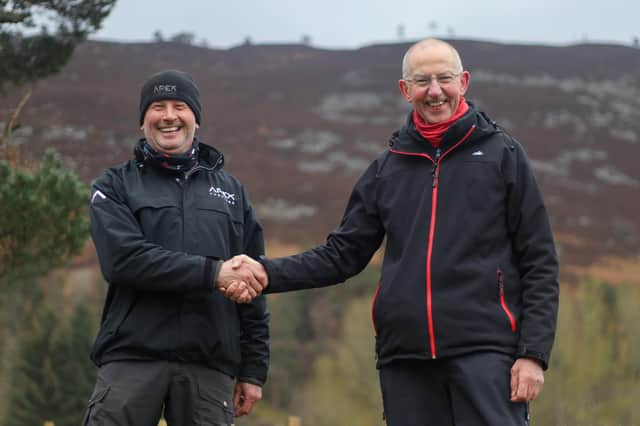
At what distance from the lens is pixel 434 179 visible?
11.8 ft

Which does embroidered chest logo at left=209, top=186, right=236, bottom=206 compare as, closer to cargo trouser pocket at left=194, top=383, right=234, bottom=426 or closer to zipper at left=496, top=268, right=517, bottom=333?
cargo trouser pocket at left=194, top=383, right=234, bottom=426

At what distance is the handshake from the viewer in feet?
12.4

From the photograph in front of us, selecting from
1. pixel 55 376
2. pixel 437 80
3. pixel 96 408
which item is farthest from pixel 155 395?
pixel 55 376

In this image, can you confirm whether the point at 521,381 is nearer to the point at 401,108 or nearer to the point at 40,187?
the point at 40,187

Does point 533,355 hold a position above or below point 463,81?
below

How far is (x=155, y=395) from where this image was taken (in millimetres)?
3701

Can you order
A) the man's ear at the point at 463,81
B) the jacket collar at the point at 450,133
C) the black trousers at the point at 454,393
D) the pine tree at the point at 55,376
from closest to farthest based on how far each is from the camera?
1. the black trousers at the point at 454,393
2. the jacket collar at the point at 450,133
3. the man's ear at the point at 463,81
4. the pine tree at the point at 55,376

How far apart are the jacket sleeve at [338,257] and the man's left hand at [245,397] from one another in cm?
39

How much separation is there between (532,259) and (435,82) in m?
0.70

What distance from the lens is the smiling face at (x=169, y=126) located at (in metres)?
3.94

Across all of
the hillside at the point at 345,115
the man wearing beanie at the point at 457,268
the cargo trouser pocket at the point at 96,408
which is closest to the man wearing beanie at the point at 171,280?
the cargo trouser pocket at the point at 96,408

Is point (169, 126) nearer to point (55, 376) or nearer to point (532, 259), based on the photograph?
point (532, 259)

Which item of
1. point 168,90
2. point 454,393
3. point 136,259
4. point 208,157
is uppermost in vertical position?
point 168,90

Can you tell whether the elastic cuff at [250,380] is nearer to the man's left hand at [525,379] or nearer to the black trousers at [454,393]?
the black trousers at [454,393]
